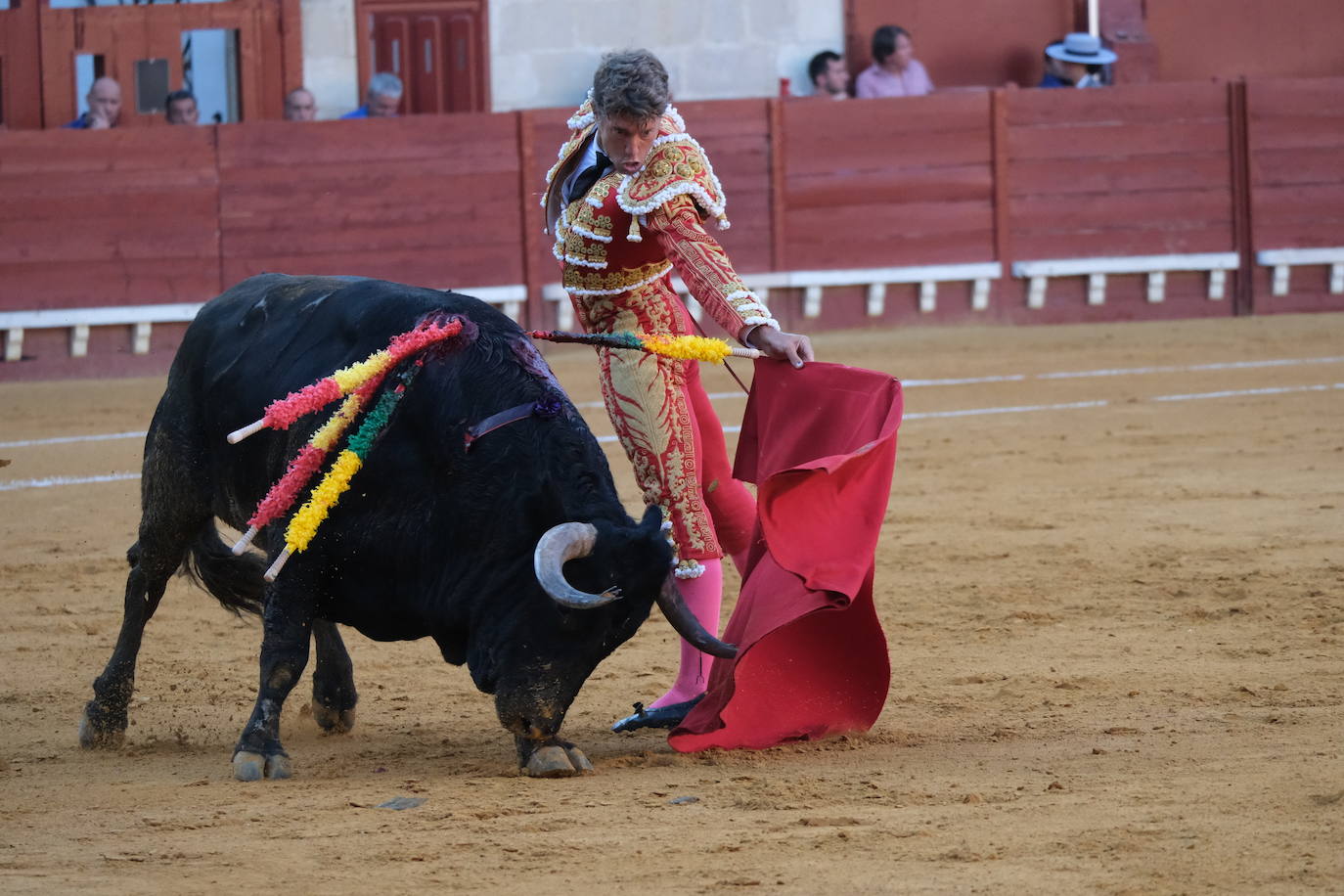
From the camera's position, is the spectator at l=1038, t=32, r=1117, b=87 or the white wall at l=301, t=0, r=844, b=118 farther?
the spectator at l=1038, t=32, r=1117, b=87

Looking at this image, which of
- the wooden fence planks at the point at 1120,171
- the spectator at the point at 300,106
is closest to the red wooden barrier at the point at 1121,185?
the wooden fence planks at the point at 1120,171

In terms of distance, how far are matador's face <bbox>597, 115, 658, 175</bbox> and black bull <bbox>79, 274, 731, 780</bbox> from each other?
34 centimetres

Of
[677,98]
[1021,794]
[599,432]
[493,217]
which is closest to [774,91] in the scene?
[677,98]

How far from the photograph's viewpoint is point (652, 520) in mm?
2799

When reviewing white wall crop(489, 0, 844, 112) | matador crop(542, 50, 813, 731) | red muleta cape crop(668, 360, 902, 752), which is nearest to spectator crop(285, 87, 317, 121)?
white wall crop(489, 0, 844, 112)

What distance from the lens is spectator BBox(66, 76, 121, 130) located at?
9180 millimetres

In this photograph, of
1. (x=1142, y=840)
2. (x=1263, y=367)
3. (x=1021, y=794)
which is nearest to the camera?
(x=1142, y=840)

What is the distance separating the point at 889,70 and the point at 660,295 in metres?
7.26

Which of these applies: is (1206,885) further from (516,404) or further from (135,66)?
(135,66)

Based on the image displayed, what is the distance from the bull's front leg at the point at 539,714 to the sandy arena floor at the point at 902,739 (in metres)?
0.04

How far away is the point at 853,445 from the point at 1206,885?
1.15m

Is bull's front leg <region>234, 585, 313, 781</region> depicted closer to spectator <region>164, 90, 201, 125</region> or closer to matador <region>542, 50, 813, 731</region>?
matador <region>542, 50, 813, 731</region>

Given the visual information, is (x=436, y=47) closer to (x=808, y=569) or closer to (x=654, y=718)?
(x=654, y=718)

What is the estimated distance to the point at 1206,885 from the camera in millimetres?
2080
